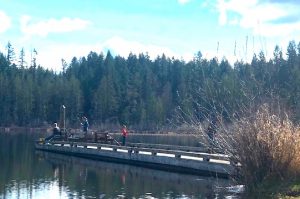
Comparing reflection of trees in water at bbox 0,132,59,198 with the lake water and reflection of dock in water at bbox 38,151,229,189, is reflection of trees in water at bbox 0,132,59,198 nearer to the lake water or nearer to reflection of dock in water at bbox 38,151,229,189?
the lake water

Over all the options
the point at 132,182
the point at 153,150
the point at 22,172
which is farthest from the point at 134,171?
the point at 22,172

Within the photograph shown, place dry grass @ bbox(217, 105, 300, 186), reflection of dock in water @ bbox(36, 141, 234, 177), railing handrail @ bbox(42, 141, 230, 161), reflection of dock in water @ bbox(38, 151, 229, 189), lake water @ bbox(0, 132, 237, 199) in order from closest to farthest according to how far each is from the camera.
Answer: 1. dry grass @ bbox(217, 105, 300, 186)
2. lake water @ bbox(0, 132, 237, 199)
3. reflection of dock in water @ bbox(38, 151, 229, 189)
4. reflection of dock in water @ bbox(36, 141, 234, 177)
5. railing handrail @ bbox(42, 141, 230, 161)

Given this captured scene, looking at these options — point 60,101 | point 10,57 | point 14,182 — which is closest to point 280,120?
point 14,182

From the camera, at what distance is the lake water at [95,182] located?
22125 mm

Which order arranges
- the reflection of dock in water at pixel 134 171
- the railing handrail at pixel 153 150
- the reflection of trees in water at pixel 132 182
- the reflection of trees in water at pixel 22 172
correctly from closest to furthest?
the reflection of trees in water at pixel 132 182
the reflection of trees in water at pixel 22 172
the reflection of dock in water at pixel 134 171
the railing handrail at pixel 153 150

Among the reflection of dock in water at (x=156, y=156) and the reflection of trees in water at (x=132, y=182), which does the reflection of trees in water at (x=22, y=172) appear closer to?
the reflection of trees in water at (x=132, y=182)

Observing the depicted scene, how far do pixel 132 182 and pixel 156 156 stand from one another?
6.90 meters

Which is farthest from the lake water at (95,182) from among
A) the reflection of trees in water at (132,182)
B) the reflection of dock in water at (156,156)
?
the reflection of dock in water at (156,156)

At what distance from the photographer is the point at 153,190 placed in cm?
2345

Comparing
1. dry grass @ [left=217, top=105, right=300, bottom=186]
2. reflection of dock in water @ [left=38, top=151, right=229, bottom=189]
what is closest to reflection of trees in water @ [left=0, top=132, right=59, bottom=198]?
reflection of dock in water @ [left=38, top=151, right=229, bottom=189]

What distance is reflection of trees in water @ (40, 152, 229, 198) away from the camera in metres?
22.8

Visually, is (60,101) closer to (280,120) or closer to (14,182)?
(14,182)

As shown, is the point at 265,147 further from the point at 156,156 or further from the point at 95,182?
the point at 156,156

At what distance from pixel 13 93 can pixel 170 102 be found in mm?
28927
